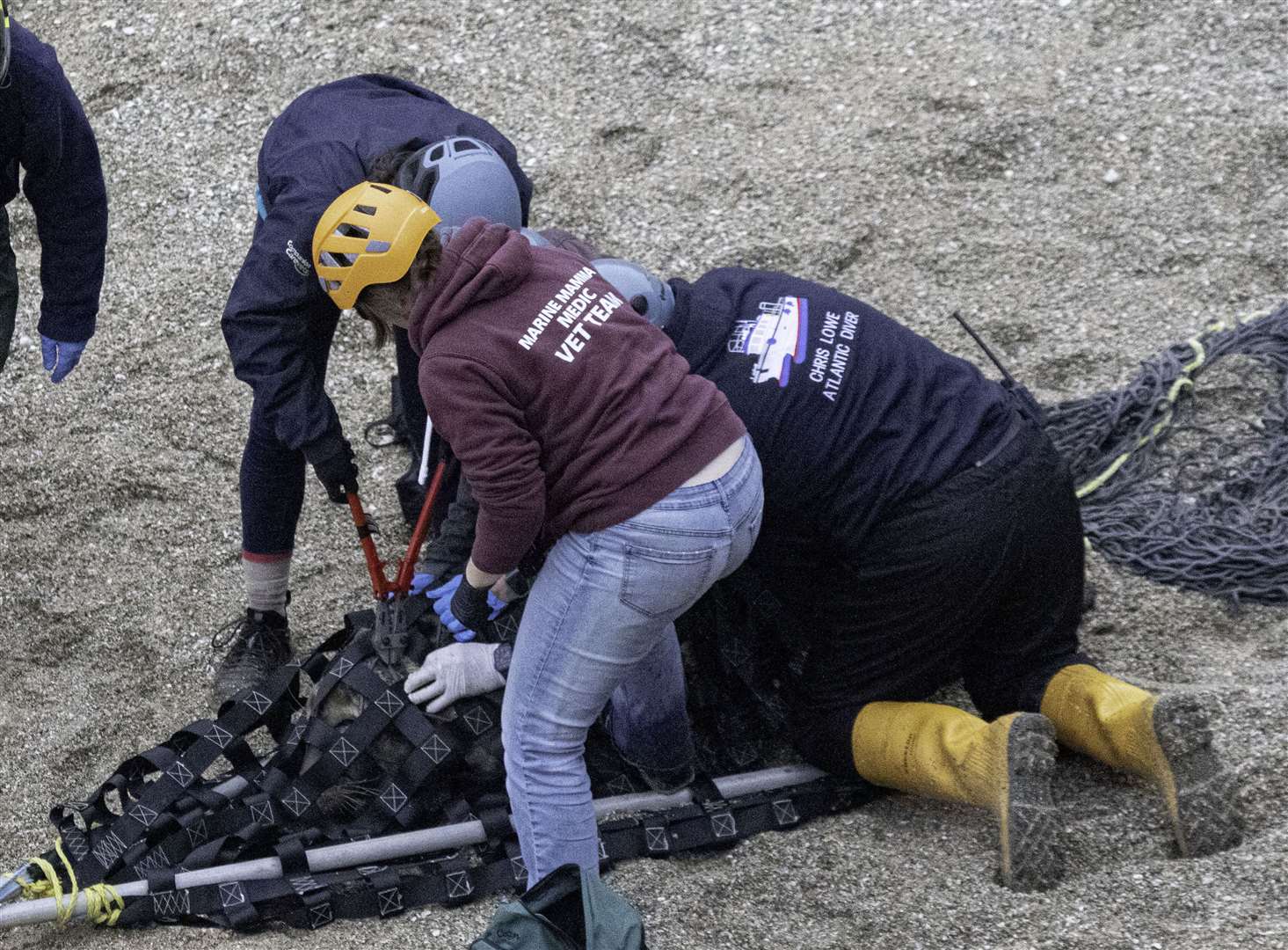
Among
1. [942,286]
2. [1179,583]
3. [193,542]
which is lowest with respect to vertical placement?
[193,542]

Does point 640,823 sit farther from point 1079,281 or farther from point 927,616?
point 1079,281

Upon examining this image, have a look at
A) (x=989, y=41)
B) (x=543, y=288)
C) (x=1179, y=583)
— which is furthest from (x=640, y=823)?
(x=989, y=41)

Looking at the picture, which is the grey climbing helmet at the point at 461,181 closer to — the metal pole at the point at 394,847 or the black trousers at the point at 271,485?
the black trousers at the point at 271,485

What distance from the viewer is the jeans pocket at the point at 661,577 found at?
7.66ft

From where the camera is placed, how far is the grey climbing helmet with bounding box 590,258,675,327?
263 cm

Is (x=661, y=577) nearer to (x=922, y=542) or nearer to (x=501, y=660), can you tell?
(x=922, y=542)

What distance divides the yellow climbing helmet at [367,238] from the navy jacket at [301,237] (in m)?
0.49

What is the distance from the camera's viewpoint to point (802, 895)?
269 cm

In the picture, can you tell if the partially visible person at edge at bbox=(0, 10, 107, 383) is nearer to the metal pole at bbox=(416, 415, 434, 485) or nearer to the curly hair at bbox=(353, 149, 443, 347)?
the metal pole at bbox=(416, 415, 434, 485)

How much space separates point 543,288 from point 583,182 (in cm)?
285

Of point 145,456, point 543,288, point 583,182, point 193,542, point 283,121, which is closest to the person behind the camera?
point 543,288

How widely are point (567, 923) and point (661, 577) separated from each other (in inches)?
20.6

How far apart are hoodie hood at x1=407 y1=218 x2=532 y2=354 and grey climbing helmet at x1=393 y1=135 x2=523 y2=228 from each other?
15.7 inches

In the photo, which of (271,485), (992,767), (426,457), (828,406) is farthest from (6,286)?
(992,767)
